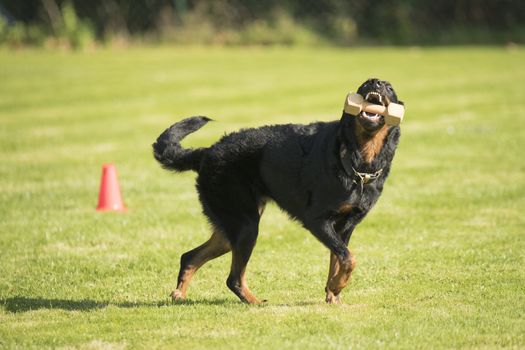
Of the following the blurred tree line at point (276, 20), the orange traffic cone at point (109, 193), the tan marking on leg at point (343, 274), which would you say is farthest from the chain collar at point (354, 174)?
the blurred tree line at point (276, 20)

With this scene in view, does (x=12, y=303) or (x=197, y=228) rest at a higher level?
(x=12, y=303)

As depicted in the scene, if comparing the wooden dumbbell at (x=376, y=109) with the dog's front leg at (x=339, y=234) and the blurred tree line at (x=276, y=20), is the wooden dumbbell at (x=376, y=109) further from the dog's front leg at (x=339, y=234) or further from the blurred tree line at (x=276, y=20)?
the blurred tree line at (x=276, y=20)

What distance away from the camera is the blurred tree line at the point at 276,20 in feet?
85.0

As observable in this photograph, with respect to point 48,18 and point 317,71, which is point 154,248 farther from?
point 48,18

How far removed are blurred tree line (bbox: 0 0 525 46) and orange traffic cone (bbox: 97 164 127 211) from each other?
1649cm

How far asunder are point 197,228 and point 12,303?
282cm

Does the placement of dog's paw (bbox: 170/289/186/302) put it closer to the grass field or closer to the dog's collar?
the grass field

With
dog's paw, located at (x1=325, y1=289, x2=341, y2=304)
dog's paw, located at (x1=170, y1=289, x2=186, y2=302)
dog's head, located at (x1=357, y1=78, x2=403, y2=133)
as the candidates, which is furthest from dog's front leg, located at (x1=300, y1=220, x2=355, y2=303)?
dog's paw, located at (x1=170, y1=289, x2=186, y2=302)

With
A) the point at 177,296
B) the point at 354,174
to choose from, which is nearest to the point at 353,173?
the point at 354,174

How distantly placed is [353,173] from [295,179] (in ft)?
1.52

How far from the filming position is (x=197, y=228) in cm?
885

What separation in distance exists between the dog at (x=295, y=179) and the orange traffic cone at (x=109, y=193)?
310 cm

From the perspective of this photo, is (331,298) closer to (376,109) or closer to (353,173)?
(353,173)

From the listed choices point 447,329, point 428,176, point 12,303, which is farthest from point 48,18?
point 447,329
